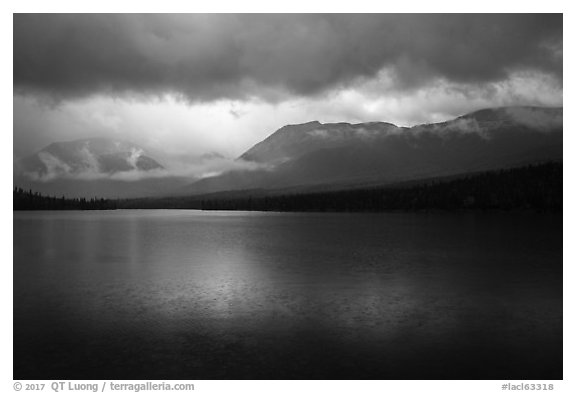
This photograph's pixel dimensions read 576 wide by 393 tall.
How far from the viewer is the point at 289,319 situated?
1179 inches

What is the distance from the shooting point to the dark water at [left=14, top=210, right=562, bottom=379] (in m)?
22.0

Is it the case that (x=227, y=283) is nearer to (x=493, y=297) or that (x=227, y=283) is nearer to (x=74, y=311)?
(x=74, y=311)

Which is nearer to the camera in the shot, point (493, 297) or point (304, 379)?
point (304, 379)

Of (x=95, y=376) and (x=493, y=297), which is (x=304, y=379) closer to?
(x=95, y=376)

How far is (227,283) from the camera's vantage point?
141 ft

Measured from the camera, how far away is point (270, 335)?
26.4 meters

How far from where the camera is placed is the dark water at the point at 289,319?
2202 centimetres
